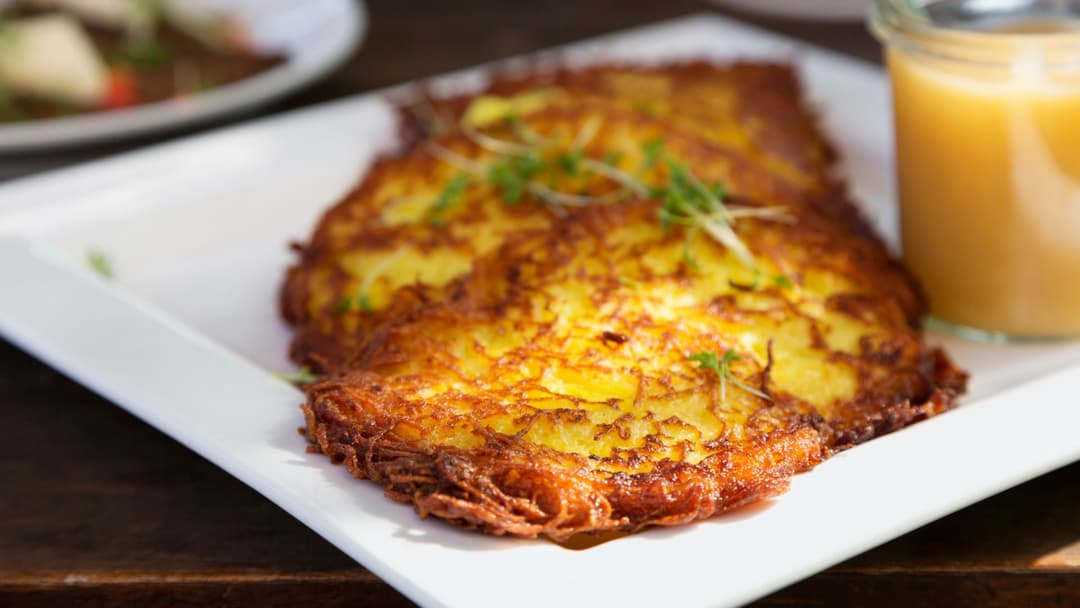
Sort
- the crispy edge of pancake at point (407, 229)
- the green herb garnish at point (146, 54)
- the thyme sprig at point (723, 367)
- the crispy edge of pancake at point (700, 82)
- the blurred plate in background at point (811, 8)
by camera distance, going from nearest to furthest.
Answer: the thyme sprig at point (723, 367), the crispy edge of pancake at point (407, 229), the crispy edge of pancake at point (700, 82), the green herb garnish at point (146, 54), the blurred plate in background at point (811, 8)

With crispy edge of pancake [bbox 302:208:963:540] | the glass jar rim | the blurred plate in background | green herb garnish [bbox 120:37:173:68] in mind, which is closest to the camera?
crispy edge of pancake [bbox 302:208:963:540]

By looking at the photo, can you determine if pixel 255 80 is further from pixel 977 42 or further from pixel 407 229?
pixel 977 42

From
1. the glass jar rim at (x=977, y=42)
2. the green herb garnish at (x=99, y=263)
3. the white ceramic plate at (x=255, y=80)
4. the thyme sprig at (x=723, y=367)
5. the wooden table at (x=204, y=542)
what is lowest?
the white ceramic plate at (x=255, y=80)

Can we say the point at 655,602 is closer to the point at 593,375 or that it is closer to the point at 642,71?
the point at 593,375

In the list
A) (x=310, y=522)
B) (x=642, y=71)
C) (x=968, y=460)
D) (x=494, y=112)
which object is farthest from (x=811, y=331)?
(x=642, y=71)

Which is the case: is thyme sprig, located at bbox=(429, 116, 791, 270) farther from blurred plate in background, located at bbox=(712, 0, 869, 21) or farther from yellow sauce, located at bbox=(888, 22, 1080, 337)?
blurred plate in background, located at bbox=(712, 0, 869, 21)

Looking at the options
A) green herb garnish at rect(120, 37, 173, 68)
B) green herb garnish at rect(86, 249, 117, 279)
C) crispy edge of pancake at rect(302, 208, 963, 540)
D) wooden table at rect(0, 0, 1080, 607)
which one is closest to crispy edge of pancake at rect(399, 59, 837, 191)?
green herb garnish at rect(86, 249, 117, 279)

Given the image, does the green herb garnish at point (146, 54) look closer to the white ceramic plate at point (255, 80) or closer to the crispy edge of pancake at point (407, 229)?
the white ceramic plate at point (255, 80)

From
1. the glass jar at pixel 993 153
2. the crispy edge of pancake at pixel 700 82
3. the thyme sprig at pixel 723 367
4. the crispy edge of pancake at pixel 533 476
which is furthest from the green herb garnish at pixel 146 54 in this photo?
the thyme sprig at pixel 723 367
